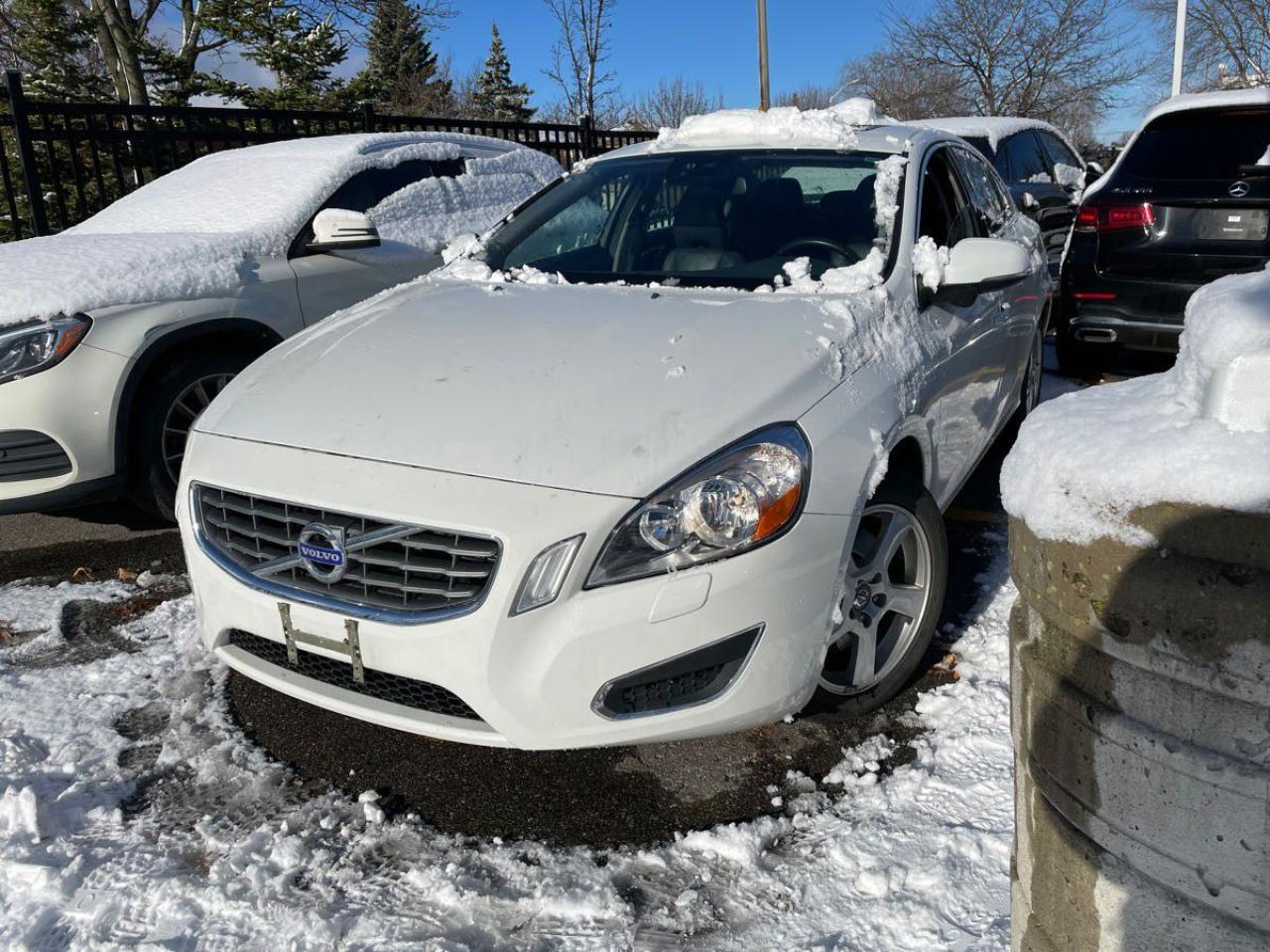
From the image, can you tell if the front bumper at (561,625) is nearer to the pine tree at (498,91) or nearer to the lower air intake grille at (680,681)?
the lower air intake grille at (680,681)

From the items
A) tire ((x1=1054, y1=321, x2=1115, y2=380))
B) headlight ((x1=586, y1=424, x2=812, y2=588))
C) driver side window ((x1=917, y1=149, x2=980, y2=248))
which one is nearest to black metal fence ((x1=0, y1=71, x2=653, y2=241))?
driver side window ((x1=917, y1=149, x2=980, y2=248))

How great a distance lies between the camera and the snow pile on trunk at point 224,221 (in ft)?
12.8

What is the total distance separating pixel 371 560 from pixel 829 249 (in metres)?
1.85

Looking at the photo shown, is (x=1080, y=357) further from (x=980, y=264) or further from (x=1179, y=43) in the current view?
(x=1179, y=43)

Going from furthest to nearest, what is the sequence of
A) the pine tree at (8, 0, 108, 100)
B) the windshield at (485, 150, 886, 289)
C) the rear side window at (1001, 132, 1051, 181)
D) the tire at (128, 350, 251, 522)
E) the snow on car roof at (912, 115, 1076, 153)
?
the pine tree at (8, 0, 108, 100), the rear side window at (1001, 132, 1051, 181), the snow on car roof at (912, 115, 1076, 153), the tire at (128, 350, 251, 522), the windshield at (485, 150, 886, 289)

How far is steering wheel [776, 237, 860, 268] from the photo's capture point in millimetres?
3102

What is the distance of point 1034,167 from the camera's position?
835cm

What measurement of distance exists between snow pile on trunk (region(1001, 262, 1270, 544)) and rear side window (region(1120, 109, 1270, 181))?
4.91 meters

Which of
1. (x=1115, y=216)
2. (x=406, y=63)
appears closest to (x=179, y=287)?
(x=1115, y=216)

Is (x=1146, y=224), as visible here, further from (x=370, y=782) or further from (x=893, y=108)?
(x=893, y=108)

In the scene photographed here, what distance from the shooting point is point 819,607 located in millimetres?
2211

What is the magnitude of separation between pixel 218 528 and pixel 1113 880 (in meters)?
2.11

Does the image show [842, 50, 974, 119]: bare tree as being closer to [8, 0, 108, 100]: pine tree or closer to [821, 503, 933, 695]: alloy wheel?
[8, 0, 108, 100]: pine tree

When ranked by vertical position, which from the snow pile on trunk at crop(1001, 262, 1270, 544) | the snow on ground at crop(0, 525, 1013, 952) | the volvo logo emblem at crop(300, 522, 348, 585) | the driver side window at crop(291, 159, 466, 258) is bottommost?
the snow on ground at crop(0, 525, 1013, 952)
